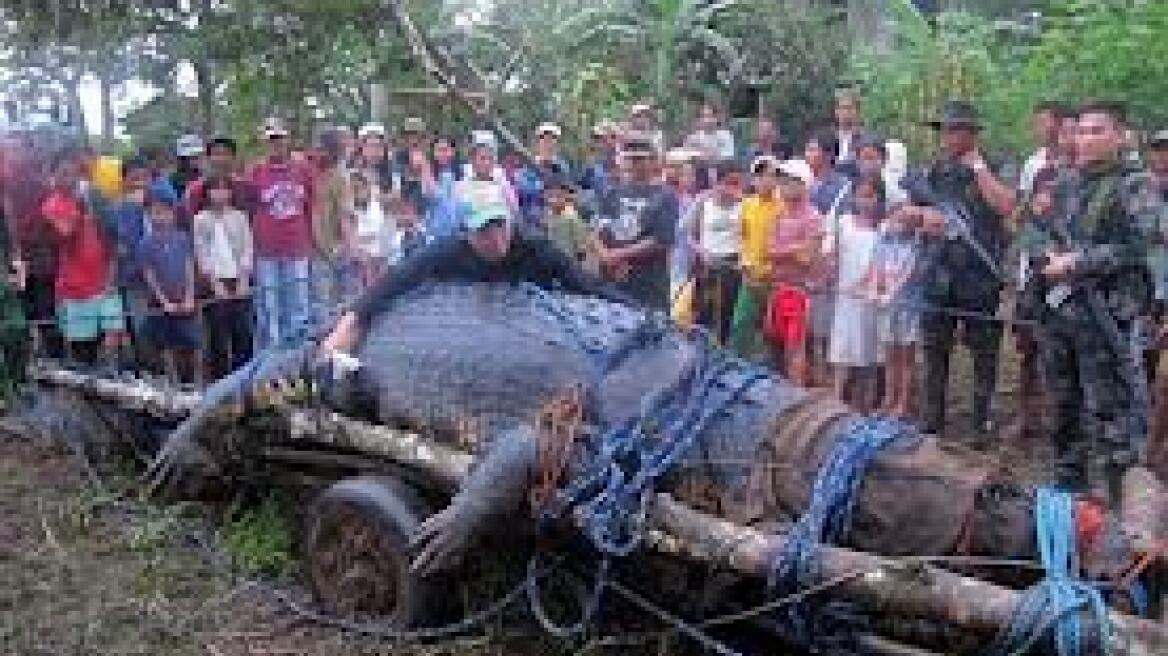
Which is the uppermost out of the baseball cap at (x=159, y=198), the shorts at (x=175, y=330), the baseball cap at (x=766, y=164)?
the baseball cap at (x=766, y=164)

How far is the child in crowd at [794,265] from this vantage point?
837 cm

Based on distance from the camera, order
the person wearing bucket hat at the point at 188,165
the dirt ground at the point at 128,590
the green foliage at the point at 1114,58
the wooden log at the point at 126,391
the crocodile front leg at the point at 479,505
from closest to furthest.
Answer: the crocodile front leg at the point at 479,505 < the dirt ground at the point at 128,590 < the wooden log at the point at 126,391 < the person wearing bucket hat at the point at 188,165 < the green foliage at the point at 1114,58

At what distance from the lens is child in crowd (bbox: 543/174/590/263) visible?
917 centimetres

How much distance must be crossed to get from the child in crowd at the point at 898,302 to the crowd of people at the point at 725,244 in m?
0.01

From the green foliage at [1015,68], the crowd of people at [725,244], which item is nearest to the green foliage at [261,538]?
the crowd of people at [725,244]

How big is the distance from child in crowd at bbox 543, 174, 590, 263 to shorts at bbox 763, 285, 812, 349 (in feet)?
3.95

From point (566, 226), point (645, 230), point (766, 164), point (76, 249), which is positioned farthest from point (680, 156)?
point (76, 249)

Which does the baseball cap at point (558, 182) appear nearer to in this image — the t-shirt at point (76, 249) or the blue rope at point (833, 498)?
the t-shirt at point (76, 249)

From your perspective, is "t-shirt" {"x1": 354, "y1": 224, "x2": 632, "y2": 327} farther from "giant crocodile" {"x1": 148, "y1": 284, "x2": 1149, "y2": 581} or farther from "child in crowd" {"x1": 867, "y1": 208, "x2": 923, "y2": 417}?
"child in crowd" {"x1": 867, "y1": 208, "x2": 923, "y2": 417}

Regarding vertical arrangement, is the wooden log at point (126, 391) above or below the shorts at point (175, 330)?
below

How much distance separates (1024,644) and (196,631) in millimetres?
3229

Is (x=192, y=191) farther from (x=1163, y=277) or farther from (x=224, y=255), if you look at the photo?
(x=1163, y=277)

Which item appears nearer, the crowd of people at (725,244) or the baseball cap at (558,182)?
the crowd of people at (725,244)

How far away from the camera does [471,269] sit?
6.54m
